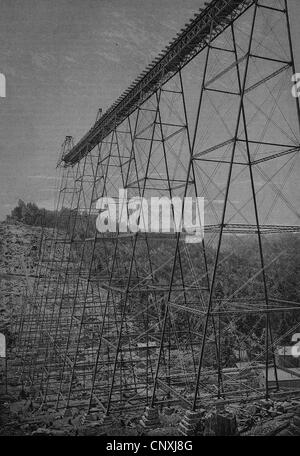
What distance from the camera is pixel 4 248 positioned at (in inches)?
1580

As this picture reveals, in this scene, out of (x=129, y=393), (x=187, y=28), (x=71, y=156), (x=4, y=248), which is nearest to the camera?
(x=187, y=28)

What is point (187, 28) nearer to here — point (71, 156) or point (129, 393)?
point (71, 156)

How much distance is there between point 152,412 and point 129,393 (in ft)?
24.5

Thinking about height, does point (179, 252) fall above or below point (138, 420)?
above

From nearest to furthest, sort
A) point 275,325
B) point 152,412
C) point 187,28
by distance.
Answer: point 152,412 < point 187,28 < point 275,325

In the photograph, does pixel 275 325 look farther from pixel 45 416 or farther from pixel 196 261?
pixel 45 416

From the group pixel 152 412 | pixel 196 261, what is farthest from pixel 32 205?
pixel 152 412

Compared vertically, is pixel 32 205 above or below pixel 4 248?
above

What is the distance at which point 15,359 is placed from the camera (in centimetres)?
2250

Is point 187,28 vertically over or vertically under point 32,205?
under
